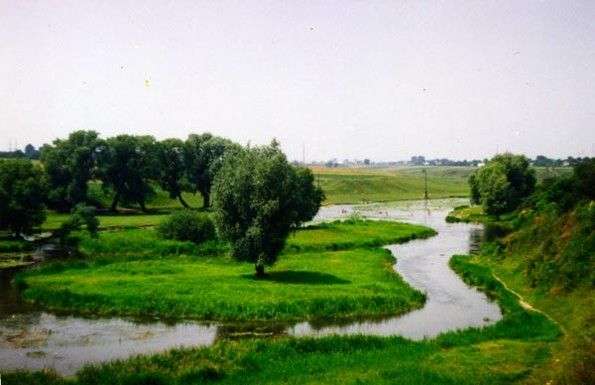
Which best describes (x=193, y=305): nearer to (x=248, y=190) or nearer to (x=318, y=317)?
(x=318, y=317)

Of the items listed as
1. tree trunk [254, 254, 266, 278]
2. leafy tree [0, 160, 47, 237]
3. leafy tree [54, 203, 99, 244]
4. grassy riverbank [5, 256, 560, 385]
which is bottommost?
grassy riverbank [5, 256, 560, 385]

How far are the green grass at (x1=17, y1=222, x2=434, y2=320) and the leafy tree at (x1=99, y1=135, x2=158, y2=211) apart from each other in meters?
47.9

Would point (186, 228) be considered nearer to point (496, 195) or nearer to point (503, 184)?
point (496, 195)

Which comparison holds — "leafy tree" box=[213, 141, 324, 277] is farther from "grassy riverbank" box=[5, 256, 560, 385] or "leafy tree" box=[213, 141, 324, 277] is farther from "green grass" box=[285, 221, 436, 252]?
"green grass" box=[285, 221, 436, 252]

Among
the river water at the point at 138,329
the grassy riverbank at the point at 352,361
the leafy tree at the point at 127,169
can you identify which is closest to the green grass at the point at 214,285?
the river water at the point at 138,329

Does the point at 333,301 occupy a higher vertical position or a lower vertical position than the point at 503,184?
lower

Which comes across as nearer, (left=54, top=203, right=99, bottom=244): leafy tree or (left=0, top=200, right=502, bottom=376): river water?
(left=0, top=200, right=502, bottom=376): river water

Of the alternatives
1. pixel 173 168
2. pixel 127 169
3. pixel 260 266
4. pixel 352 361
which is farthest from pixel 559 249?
pixel 173 168

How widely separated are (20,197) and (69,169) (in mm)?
38858

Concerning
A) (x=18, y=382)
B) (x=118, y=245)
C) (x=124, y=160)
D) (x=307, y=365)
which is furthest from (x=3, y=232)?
(x=307, y=365)

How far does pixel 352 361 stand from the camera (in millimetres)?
28203

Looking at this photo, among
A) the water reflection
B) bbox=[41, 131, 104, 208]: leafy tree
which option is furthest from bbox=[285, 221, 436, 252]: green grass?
bbox=[41, 131, 104, 208]: leafy tree

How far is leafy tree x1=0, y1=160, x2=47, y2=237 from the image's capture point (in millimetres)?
72812

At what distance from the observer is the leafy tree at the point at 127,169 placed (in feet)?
381
